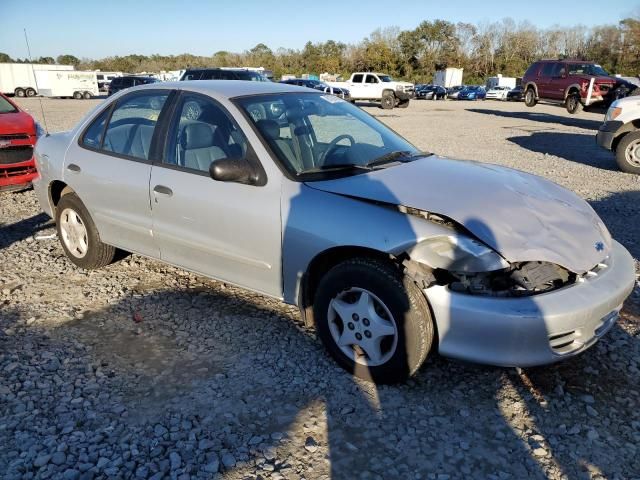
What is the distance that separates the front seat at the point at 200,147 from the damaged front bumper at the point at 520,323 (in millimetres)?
1808

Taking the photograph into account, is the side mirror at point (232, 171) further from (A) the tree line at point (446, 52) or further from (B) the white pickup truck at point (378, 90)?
(A) the tree line at point (446, 52)

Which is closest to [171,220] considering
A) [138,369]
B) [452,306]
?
[138,369]

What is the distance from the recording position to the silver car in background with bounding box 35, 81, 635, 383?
2.75 metres

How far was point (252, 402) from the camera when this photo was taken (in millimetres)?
2936

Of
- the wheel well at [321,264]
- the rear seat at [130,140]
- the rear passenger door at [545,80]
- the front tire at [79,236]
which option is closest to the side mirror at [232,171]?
the wheel well at [321,264]

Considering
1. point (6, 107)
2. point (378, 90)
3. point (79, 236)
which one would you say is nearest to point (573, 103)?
point (378, 90)

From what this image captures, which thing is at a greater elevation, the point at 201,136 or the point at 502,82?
the point at 201,136

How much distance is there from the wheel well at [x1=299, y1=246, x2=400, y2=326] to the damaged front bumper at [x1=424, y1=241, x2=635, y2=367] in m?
0.37

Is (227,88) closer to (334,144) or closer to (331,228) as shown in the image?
(334,144)

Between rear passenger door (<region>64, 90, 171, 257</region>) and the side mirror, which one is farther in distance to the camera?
rear passenger door (<region>64, 90, 171, 257</region>)

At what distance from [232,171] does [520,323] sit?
6.26ft

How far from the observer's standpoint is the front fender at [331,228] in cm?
283

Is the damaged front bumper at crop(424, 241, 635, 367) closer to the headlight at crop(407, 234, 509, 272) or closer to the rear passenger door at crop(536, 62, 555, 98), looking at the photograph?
the headlight at crop(407, 234, 509, 272)

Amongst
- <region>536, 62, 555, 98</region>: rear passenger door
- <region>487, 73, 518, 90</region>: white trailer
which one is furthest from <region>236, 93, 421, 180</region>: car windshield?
<region>487, 73, 518, 90</region>: white trailer
